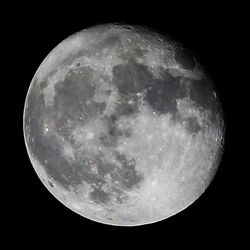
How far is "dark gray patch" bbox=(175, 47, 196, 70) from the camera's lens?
449 cm

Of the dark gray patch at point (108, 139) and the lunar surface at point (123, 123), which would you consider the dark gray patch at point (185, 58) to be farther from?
the dark gray patch at point (108, 139)

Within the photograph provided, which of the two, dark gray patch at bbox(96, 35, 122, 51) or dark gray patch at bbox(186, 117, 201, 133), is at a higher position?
dark gray patch at bbox(96, 35, 122, 51)

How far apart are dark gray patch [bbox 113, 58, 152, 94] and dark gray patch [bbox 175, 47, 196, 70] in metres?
0.36

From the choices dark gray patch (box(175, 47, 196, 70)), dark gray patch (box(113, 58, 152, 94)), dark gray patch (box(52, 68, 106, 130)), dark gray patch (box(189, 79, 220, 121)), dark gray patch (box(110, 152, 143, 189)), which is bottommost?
dark gray patch (box(110, 152, 143, 189))

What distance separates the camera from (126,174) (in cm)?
429

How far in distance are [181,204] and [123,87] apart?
121cm

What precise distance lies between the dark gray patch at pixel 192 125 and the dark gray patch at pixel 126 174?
53cm

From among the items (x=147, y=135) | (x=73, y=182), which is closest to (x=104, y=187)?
(x=73, y=182)

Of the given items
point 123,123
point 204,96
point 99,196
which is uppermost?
point 204,96

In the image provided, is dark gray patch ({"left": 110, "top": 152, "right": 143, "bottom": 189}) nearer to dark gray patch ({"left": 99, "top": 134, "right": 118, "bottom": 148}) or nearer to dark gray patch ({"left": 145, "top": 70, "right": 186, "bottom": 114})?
dark gray patch ({"left": 99, "top": 134, "right": 118, "bottom": 148})

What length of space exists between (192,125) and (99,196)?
951 millimetres

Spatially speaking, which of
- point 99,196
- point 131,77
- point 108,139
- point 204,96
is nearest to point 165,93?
point 131,77

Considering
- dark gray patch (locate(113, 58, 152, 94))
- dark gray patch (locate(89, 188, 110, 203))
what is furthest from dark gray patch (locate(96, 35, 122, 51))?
dark gray patch (locate(89, 188, 110, 203))

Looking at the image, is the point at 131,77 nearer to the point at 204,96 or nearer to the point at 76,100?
the point at 76,100
